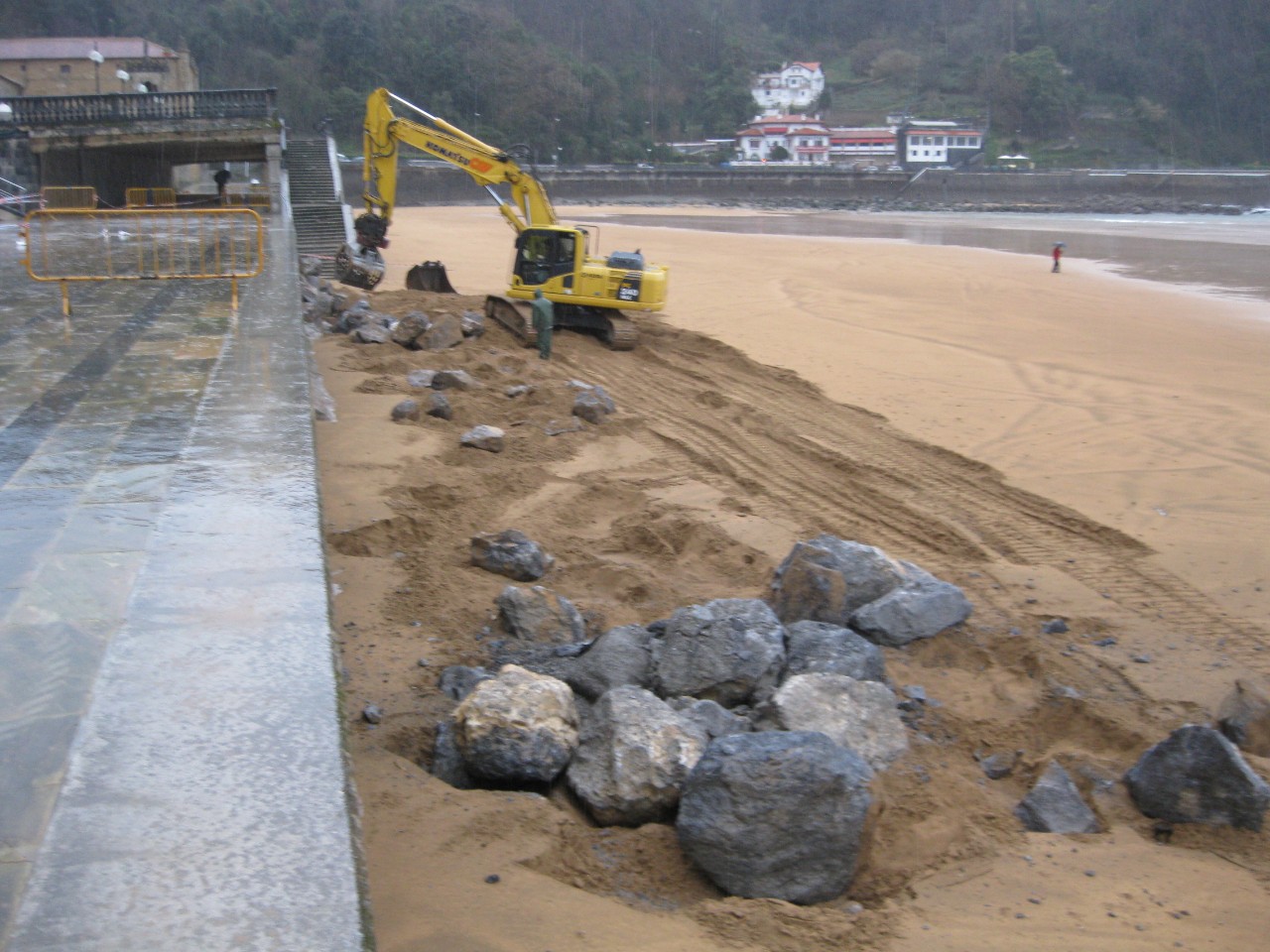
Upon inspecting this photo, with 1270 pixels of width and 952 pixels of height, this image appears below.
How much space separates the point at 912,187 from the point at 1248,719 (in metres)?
90.5

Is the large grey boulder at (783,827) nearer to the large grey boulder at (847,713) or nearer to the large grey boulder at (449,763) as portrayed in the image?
the large grey boulder at (847,713)

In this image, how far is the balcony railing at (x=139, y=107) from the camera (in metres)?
31.5

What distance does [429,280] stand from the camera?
74.8 ft

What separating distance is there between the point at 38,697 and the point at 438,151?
16.7m

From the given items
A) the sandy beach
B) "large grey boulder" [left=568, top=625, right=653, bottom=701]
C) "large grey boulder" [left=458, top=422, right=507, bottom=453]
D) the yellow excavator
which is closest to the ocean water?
the sandy beach

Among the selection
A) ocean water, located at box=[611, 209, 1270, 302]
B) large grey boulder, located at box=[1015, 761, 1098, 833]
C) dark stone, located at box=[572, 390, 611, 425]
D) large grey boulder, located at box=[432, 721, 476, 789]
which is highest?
ocean water, located at box=[611, 209, 1270, 302]

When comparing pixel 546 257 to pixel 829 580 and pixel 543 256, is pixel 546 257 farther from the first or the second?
pixel 829 580

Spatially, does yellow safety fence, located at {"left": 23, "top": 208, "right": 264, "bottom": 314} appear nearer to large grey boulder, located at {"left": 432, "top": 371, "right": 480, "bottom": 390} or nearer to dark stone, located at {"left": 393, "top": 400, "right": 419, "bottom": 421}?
large grey boulder, located at {"left": 432, "top": 371, "right": 480, "bottom": 390}

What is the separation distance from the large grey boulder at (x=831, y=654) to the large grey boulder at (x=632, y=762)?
126 centimetres

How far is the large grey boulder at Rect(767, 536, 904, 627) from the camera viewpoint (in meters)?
6.97

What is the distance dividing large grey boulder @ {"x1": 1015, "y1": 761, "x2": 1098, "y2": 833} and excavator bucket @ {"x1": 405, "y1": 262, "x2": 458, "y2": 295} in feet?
62.5

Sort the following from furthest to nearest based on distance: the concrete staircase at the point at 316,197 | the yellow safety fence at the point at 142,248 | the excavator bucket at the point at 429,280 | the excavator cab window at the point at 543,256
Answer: the concrete staircase at the point at 316,197
the excavator bucket at the point at 429,280
the excavator cab window at the point at 543,256
the yellow safety fence at the point at 142,248

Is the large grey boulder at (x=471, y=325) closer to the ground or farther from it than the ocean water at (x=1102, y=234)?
closer to the ground

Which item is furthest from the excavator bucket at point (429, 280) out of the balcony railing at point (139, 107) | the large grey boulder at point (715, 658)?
the large grey boulder at point (715, 658)
